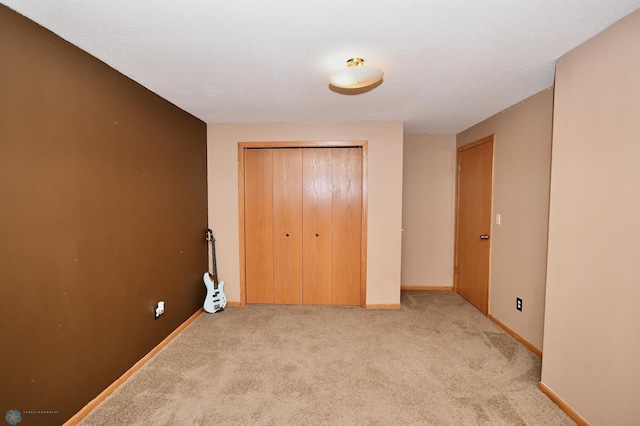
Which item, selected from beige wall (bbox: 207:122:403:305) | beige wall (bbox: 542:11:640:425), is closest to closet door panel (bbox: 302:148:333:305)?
beige wall (bbox: 207:122:403:305)

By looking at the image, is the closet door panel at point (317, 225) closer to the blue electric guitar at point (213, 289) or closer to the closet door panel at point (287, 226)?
the closet door panel at point (287, 226)

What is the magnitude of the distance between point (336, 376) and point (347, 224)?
1.80 metres

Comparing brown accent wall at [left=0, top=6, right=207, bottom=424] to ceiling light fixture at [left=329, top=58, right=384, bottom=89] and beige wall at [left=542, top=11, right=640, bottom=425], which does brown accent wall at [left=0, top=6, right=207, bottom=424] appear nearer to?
ceiling light fixture at [left=329, top=58, right=384, bottom=89]

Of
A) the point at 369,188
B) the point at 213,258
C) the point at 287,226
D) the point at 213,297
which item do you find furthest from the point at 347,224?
the point at 213,297

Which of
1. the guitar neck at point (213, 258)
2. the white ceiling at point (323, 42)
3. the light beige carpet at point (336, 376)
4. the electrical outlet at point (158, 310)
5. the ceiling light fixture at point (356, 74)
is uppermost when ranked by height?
the white ceiling at point (323, 42)

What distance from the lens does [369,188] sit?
3.42 m

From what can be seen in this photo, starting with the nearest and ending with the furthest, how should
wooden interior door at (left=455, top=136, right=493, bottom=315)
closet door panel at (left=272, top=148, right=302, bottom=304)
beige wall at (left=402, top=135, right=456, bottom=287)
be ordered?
wooden interior door at (left=455, top=136, right=493, bottom=315) < closet door panel at (left=272, top=148, right=302, bottom=304) < beige wall at (left=402, top=135, right=456, bottom=287)

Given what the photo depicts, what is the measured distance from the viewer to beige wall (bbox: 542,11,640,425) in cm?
141

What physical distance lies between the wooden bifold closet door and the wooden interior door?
1476 millimetres

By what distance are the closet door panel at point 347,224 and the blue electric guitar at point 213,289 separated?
1.43 m

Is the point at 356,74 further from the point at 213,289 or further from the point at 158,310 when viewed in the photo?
the point at 213,289

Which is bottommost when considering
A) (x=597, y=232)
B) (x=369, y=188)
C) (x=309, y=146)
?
(x=597, y=232)

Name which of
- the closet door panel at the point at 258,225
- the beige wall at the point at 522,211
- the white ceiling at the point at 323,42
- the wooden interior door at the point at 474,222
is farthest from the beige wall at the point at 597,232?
the closet door panel at the point at 258,225

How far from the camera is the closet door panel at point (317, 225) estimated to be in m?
3.50
